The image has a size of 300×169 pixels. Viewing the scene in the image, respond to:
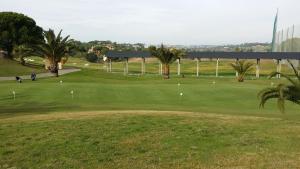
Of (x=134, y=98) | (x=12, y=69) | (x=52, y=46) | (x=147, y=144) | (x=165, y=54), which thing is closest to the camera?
(x=147, y=144)

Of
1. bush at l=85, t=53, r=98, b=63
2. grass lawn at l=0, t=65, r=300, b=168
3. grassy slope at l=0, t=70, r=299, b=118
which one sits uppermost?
bush at l=85, t=53, r=98, b=63

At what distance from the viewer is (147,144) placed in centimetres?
1084

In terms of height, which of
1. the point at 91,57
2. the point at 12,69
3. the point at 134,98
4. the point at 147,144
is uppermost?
the point at 91,57

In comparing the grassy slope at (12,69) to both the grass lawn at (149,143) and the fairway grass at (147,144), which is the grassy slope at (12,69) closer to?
the grass lawn at (149,143)

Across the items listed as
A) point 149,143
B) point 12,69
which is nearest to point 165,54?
point 12,69

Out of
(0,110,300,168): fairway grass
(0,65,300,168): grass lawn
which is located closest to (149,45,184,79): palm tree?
(0,65,300,168): grass lawn

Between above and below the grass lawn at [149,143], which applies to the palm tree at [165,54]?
above

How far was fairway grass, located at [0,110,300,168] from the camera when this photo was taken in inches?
361

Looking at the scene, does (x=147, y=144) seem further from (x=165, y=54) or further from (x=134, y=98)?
(x=165, y=54)

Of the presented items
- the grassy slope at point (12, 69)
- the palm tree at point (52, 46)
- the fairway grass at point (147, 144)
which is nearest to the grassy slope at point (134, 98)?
the fairway grass at point (147, 144)

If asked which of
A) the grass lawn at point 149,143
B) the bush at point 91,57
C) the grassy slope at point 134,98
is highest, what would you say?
the bush at point 91,57

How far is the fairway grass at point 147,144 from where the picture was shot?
9172mm

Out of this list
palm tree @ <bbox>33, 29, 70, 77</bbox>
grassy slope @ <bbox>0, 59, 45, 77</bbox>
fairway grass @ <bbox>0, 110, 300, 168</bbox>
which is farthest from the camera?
grassy slope @ <bbox>0, 59, 45, 77</bbox>

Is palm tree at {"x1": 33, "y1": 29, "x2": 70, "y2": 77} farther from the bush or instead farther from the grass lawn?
the bush
